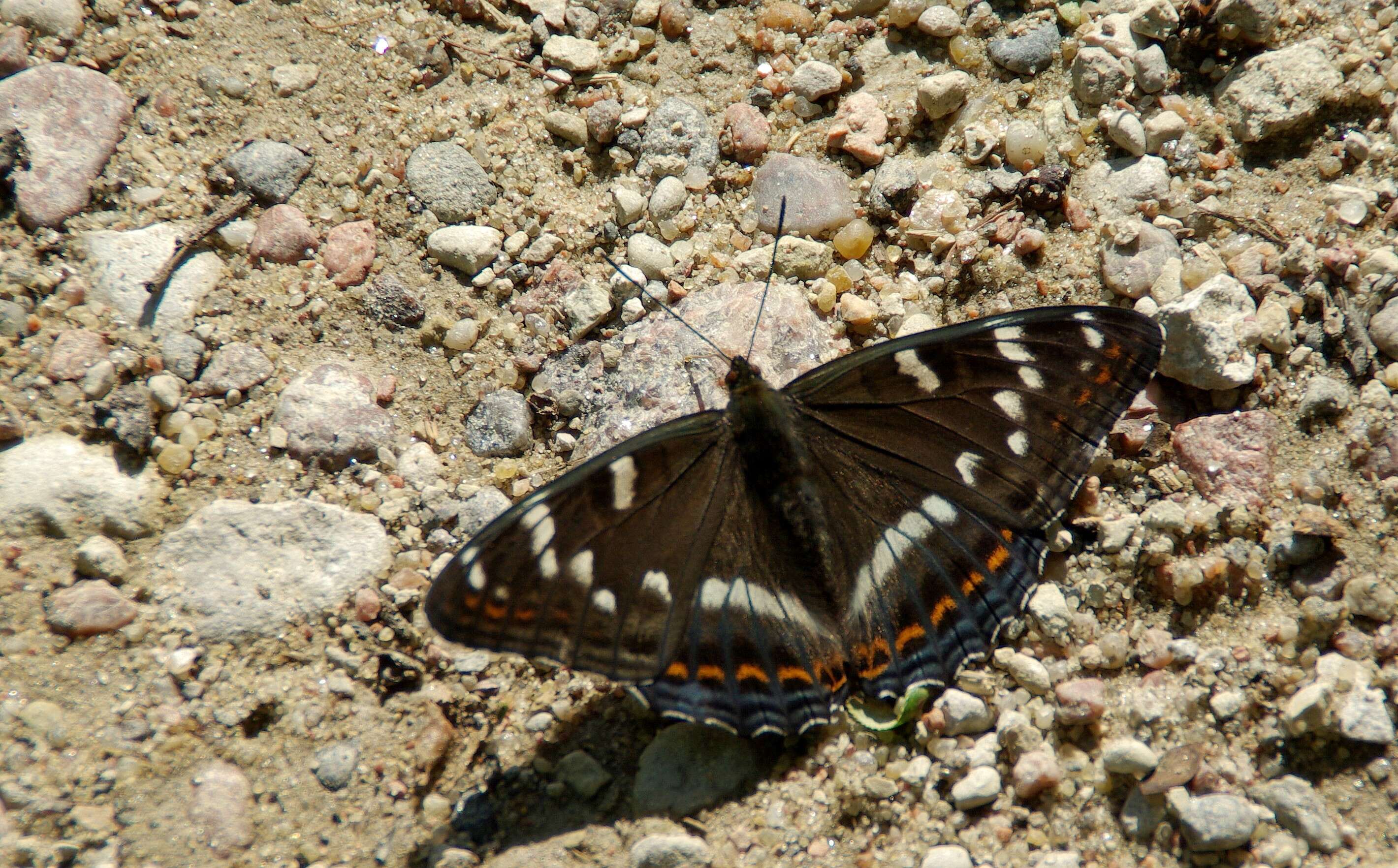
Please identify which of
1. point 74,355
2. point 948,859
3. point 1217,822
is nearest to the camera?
point 1217,822

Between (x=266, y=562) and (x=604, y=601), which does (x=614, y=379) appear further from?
(x=266, y=562)

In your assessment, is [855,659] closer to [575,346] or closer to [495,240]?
[575,346]

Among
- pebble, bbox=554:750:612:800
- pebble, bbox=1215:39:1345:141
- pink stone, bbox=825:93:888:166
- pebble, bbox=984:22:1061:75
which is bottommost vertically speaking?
pebble, bbox=554:750:612:800

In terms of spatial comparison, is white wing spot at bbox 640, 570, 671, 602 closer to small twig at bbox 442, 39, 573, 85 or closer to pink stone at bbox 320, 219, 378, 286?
pink stone at bbox 320, 219, 378, 286

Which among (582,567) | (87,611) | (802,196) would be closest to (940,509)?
(582,567)

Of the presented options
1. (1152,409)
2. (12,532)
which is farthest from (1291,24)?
(12,532)

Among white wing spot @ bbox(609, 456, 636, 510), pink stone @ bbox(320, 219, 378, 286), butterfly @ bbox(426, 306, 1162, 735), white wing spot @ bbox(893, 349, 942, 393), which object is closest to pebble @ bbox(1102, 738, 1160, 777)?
butterfly @ bbox(426, 306, 1162, 735)
